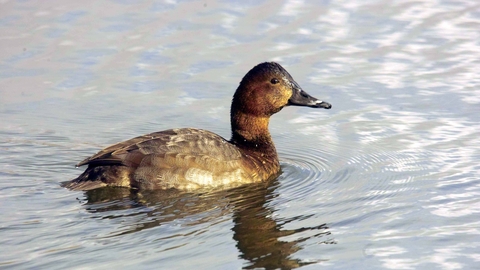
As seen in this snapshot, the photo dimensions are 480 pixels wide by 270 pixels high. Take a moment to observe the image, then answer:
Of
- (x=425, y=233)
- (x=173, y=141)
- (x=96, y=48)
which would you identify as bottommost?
(x=425, y=233)

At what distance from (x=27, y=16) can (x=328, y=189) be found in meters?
6.73

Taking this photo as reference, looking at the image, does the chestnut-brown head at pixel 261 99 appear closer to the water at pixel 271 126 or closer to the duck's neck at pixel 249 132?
the duck's neck at pixel 249 132

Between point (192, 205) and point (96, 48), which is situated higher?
point (96, 48)

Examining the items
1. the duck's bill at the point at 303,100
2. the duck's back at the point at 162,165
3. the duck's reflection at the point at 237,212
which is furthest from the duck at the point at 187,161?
the duck's bill at the point at 303,100

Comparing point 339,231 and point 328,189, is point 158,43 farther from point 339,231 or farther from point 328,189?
point 339,231

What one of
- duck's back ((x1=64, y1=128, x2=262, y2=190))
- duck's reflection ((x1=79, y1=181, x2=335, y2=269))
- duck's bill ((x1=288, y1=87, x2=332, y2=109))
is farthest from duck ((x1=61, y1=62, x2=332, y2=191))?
duck's bill ((x1=288, y1=87, x2=332, y2=109))

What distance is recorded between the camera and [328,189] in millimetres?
8758

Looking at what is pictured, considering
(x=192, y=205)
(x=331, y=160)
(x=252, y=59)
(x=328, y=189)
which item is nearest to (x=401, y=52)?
(x=252, y=59)

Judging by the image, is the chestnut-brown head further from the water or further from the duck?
the water

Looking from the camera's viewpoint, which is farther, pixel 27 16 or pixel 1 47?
pixel 27 16

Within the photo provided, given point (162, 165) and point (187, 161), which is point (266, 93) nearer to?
point (187, 161)

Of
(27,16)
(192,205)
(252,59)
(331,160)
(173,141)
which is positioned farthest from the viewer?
(27,16)

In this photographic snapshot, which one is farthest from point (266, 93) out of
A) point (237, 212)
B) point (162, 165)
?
point (237, 212)

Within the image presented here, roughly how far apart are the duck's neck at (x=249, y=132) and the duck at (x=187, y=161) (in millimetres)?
72
